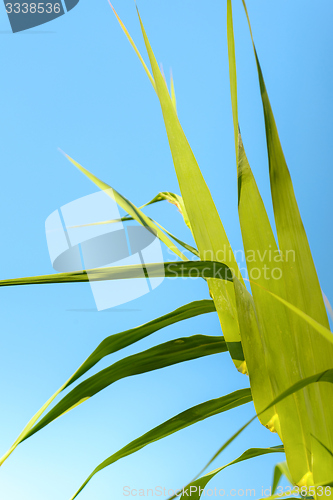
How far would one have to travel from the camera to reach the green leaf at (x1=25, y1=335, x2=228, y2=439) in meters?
0.15

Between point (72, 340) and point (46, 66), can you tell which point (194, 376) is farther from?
point (46, 66)

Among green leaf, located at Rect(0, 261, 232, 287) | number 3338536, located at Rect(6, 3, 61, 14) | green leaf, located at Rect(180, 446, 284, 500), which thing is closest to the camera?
green leaf, located at Rect(0, 261, 232, 287)

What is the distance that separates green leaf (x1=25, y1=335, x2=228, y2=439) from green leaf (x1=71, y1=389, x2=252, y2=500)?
3 cm

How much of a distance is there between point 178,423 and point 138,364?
0.05 m

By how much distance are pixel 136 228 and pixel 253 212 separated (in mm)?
247

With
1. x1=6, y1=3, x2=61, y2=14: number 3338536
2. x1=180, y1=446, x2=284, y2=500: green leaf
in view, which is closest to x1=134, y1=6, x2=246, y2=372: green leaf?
x1=180, y1=446, x2=284, y2=500: green leaf

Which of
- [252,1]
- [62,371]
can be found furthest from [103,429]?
[252,1]

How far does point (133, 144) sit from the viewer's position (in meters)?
1.45

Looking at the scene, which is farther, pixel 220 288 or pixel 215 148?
pixel 215 148

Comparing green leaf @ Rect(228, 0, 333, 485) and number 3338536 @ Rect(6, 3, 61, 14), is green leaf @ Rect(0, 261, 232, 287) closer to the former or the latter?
green leaf @ Rect(228, 0, 333, 485)

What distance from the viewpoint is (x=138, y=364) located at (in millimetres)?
177

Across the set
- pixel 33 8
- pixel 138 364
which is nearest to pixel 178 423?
pixel 138 364

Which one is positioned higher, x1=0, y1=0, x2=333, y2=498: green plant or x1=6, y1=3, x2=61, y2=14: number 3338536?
x1=6, y1=3, x2=61, y2=14: number 3338536

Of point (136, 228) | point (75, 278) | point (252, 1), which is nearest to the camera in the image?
point (75, 278)
